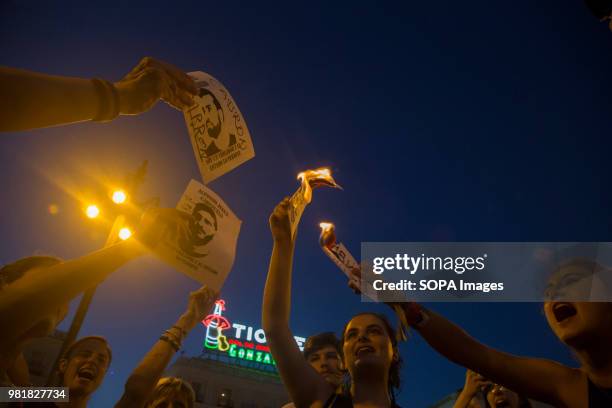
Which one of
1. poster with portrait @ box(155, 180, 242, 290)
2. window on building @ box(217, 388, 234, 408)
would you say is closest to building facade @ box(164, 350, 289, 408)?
window on building @ box(217, 388, 234, 408)

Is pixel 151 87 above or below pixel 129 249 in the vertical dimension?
above

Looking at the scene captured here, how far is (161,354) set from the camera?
3.32 meters

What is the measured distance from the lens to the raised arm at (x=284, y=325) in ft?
9.35

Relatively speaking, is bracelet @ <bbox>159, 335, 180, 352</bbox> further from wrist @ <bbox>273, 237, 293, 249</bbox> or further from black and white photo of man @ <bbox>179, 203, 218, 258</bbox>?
wrist @ <bbox>273, 237, 293, 249</bbox>

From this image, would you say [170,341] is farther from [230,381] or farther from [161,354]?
[230,381]

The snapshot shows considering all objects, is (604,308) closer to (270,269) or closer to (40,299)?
(270,269)

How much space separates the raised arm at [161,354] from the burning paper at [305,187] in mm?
990

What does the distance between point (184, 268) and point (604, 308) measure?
8.15 ft

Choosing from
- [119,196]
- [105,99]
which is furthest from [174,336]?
[119,196]

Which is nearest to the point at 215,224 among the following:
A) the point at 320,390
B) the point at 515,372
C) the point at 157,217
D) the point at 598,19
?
the point at 157,217

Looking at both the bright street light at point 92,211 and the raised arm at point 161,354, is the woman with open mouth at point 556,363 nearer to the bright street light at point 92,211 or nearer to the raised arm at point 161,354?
the raised arm at point 161,354

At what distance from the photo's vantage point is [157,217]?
250 cm

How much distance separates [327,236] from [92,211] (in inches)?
280

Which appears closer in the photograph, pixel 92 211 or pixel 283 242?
pixel 283 242
